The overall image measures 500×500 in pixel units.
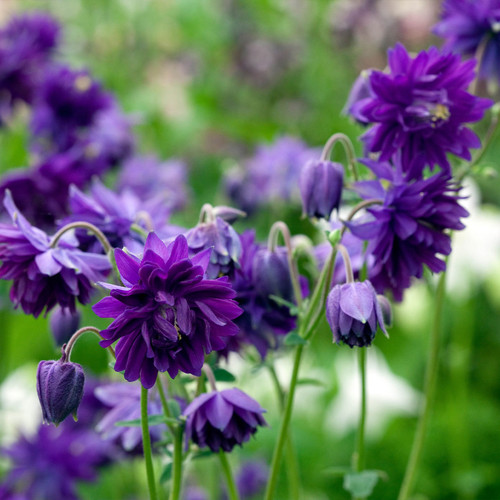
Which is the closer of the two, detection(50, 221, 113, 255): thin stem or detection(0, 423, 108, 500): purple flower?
detection(50, 221, 113, 255): thin stem

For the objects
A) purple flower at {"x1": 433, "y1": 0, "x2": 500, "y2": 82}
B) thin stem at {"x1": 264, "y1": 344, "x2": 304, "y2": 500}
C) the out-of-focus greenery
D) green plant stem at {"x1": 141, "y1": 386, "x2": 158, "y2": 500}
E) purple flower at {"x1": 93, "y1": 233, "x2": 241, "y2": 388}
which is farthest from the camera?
A: the out-of-focus greenery

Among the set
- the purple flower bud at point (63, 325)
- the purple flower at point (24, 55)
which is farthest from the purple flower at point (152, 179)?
the purple flower bud at point (63, 325)

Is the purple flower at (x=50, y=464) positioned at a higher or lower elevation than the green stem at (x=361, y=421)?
lower

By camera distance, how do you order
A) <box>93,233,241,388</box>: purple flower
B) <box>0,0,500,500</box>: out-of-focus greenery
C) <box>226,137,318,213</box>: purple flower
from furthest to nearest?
<box>0,0,500,500</box>: out-of-focus greenery, <box>226,137,318,213</box>: purple flower, <box>93,233,241,388</box>: purple flower

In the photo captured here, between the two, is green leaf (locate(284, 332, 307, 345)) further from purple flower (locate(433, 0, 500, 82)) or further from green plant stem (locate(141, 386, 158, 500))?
purple flower (locate(433, 0, 500, 82))

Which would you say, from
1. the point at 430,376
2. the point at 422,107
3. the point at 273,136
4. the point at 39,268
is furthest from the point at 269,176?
the point at 39,268

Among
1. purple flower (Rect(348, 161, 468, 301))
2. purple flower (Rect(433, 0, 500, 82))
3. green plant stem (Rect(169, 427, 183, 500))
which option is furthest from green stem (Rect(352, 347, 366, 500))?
purple flower (Rect(433, 0, 500, 82))

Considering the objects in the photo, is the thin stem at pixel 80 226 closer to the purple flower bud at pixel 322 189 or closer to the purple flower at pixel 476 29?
the purple flower bud at pixel 322 189
